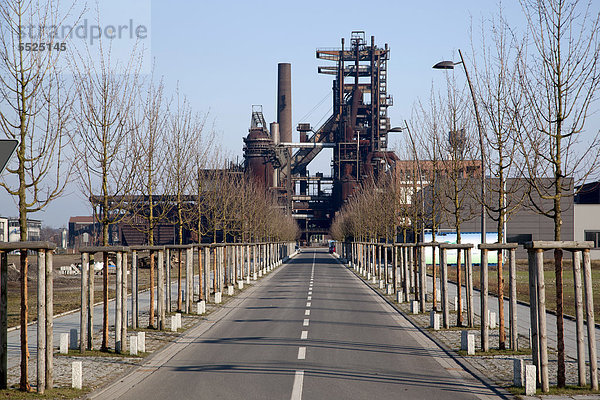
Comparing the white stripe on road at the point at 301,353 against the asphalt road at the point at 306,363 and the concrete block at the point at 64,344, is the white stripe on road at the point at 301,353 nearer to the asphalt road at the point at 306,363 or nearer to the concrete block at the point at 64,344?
the asphalt road at the point at 306,363

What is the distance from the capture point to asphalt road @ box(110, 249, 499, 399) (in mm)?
11453

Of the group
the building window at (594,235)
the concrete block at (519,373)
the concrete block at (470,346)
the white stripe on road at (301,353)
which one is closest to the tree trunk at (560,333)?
the concrete block at (519,373)

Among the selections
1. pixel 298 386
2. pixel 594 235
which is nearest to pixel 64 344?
pixel 298 386

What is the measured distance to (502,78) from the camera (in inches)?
673

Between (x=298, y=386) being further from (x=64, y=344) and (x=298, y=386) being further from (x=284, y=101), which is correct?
(x=284, y=101)

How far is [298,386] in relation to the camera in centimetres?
1182

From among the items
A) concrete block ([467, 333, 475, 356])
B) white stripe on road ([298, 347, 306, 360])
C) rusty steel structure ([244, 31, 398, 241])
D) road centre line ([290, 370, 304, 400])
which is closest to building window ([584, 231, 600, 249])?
rusty steel structure ([244, 31, 398, 241])

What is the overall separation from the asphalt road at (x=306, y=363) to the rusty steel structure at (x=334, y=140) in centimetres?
8505

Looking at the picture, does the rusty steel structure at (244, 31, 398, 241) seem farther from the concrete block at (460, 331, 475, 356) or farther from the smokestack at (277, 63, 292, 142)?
the concrete block at (460, 331, 475, 356)

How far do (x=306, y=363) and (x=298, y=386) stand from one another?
8.12 feet

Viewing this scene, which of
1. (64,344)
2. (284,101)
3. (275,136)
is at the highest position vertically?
(284,101)

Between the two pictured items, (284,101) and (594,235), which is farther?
(284,101)

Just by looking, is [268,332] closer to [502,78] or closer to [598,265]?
[502,78]

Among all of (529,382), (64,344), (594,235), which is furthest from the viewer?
(594,235)
